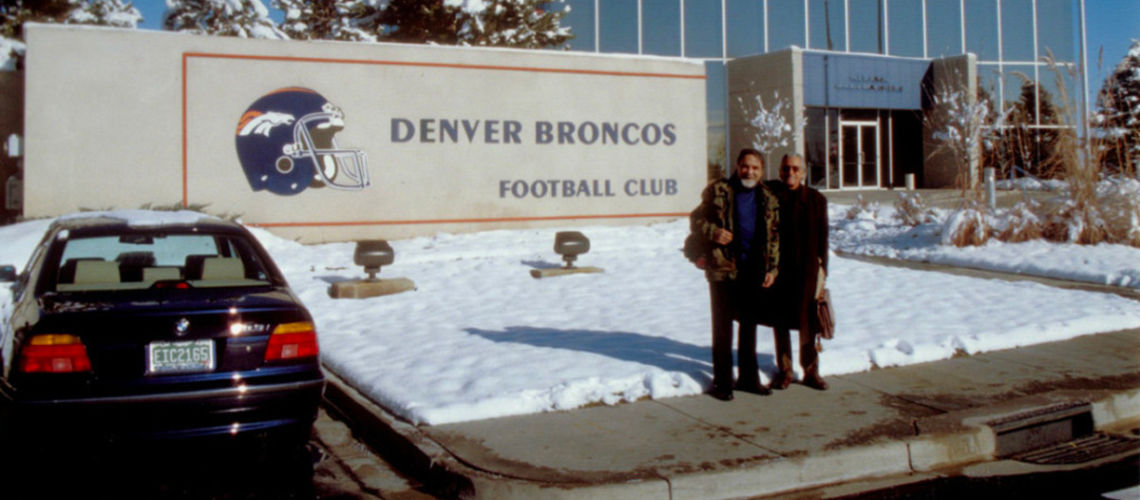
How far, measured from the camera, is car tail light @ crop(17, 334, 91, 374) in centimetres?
441

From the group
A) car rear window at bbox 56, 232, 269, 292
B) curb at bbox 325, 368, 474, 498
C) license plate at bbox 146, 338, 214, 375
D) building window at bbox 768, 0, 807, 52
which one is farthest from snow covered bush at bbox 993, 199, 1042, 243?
building window at bbox 768, 0, 807, 52

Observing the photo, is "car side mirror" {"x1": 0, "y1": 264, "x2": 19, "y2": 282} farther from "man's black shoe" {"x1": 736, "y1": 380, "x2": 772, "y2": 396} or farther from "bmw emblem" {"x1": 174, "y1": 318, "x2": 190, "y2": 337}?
"man's black shoe" {"x1": 736, "y1": 380, "x2": 772, "y2": 396}

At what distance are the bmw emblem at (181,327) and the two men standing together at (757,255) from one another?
10.00ft

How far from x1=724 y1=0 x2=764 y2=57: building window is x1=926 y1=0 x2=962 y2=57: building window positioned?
282 inches

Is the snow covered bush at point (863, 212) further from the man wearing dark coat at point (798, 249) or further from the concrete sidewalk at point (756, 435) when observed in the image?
the man wearing dark coat at point (798, 249)

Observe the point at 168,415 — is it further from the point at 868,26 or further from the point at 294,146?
the point at 868,26

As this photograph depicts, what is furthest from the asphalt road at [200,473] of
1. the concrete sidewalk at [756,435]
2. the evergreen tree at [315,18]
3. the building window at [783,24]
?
the evergreen tree at [315,18]

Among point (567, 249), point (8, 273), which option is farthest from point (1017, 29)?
point (8, 273)

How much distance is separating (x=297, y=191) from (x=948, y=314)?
9975 mm

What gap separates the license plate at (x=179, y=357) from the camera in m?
4.54

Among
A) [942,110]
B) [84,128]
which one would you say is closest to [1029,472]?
[84,128]

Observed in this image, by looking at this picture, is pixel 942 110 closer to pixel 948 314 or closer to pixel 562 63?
pixel 562 63

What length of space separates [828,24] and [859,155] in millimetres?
5478

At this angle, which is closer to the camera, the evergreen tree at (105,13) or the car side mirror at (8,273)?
the car side mirror at (8,273)
